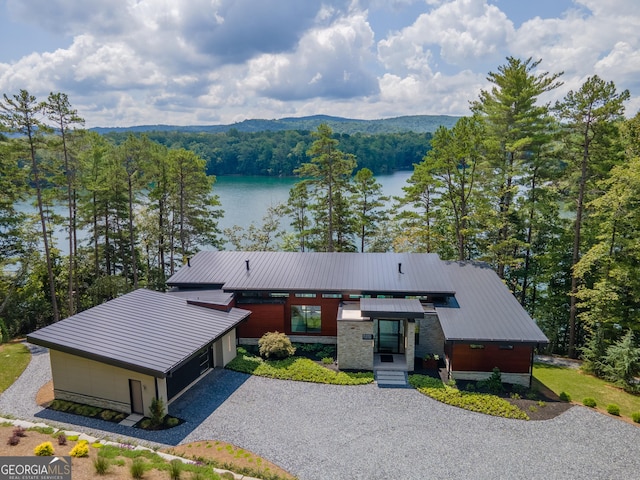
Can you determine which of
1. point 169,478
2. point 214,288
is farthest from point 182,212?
point 169,478

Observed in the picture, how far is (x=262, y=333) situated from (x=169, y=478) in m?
9.98

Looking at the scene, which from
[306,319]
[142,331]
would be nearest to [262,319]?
[306,319]

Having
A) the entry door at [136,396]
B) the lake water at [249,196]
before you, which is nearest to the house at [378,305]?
the entry door at [136,396]

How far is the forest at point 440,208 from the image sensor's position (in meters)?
20.0

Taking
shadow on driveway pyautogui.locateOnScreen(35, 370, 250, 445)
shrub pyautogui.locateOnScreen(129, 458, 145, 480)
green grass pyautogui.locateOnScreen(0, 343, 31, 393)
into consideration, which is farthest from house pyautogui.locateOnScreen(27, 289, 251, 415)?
shrub pyautogui.locateOnScreen(129, 458, 145, 480)

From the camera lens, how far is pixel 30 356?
19359 millimetres

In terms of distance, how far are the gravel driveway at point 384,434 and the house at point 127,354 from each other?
0.99 metres

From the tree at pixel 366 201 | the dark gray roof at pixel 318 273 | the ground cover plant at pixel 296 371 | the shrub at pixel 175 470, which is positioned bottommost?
the ground cover plant at pixel 296 371

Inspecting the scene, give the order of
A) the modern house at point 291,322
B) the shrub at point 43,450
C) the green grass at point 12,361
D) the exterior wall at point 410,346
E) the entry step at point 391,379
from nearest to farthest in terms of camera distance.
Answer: the shrub at point 43,450
the modern house at point 291,322
the entry step at point 391,379
the green grass at point 12,361
the exterior wall at point 410,346

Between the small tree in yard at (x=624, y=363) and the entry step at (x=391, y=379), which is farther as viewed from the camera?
the small tree in yard at (x=624, y=363)

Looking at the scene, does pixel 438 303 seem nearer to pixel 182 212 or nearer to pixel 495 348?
pixel 495 348

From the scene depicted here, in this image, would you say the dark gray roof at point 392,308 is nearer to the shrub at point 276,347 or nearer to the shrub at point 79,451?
the shrub at point 276,347

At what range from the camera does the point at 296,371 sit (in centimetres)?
1719

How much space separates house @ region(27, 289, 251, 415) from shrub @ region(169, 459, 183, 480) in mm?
3217
